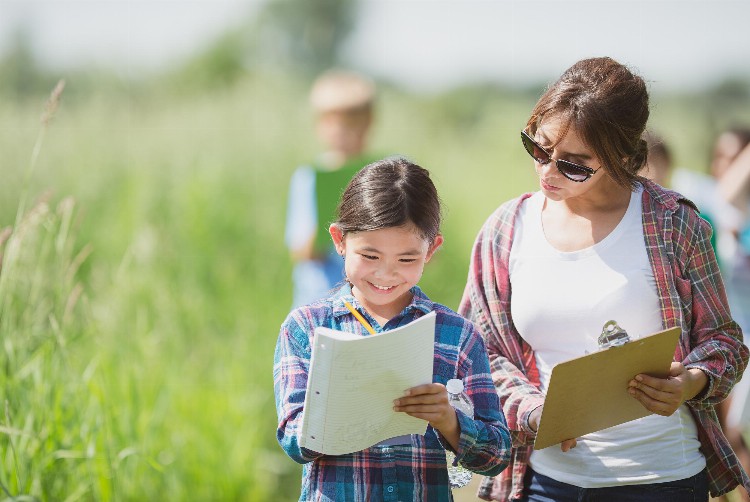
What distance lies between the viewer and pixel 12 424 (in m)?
2.79

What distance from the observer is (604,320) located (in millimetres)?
2186

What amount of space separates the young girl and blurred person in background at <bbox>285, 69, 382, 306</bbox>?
2.14 meters

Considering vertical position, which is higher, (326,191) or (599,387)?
(326,191)

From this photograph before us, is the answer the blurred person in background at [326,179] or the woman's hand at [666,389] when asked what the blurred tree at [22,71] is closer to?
the blurred person in background at [326,179]

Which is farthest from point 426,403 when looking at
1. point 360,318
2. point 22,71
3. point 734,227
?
point 22,71

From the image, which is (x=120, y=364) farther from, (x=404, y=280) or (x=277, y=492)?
(x=404, y=280)

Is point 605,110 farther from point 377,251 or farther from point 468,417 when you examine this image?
point 468,417

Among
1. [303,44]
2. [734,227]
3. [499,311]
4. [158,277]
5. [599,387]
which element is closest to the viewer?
[599,387]

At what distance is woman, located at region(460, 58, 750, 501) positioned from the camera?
217cm

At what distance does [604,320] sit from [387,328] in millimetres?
513

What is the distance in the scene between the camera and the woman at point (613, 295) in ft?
7.13

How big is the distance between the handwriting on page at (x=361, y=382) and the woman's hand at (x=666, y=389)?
1.76 ft

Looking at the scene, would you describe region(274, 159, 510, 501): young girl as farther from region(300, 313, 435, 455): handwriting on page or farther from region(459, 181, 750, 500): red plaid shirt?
region(459, 181, 750, 500): red plaid shirt

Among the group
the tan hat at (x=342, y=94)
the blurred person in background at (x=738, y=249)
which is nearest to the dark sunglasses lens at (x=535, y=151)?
the tan hat at (x=342, y=94)
